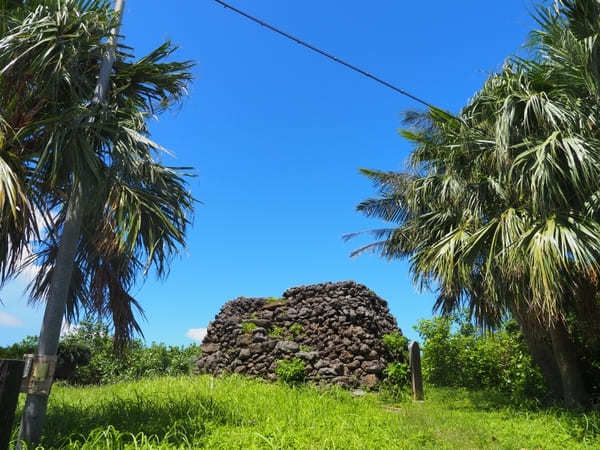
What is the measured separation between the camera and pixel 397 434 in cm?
596

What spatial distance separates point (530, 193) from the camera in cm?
754

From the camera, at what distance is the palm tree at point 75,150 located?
5.04 m

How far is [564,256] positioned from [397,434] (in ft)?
10.5

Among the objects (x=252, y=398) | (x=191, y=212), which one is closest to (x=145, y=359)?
(x=252, y=398)

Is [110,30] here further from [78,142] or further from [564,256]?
[564,256]

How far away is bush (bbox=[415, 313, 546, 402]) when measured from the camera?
10.6 meters

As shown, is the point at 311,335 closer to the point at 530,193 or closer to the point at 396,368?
the point at 396,368

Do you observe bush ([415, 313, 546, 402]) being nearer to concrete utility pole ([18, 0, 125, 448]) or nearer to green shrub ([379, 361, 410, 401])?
green shrub ([379, 361, 410, 401])

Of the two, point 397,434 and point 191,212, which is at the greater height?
point 191,212

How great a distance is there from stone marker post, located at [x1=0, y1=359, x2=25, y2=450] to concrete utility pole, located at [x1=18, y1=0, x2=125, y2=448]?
5.44 feet

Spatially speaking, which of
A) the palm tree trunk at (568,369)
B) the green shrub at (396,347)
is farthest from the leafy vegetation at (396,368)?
the palm tree trunk at (568,369)

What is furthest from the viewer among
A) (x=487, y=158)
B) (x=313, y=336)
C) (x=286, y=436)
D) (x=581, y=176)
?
(x=313, y=336)

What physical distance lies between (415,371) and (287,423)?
16.5 feet

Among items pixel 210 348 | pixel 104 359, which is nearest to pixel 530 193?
pixel 210 348
